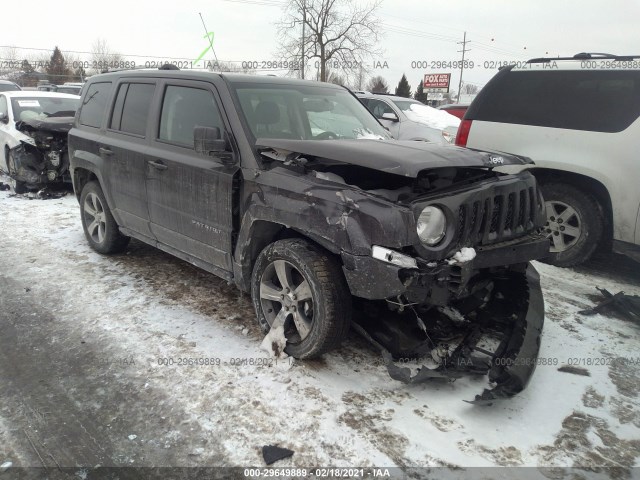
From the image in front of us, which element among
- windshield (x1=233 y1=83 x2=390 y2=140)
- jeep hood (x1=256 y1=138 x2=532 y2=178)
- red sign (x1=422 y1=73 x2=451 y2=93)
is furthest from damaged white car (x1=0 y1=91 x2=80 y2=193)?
red sign (x1=422 y1=73 x2=451 y2=93)

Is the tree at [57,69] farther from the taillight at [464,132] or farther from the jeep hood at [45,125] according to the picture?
the taillight at [464,132]

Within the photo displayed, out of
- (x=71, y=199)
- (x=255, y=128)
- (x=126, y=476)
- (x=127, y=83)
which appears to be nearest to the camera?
(x=126, y=476)

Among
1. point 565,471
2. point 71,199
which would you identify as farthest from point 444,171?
point 71,199

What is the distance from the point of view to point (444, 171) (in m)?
3.07

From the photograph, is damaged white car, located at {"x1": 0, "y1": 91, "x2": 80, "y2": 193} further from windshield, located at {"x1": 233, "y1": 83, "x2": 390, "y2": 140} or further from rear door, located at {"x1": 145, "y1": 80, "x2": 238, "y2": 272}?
windshield, located at {"x1": 233, "y1": 83, "x2": 390, "y2": 140}

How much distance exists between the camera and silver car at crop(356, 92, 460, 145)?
1074cm

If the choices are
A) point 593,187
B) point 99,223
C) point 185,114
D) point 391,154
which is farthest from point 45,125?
point 593,187

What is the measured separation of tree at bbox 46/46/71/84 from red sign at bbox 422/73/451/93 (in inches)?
1394

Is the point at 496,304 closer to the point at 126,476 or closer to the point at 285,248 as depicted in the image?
the point at 285,248

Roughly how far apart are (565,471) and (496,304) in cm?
142

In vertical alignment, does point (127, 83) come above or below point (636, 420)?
above

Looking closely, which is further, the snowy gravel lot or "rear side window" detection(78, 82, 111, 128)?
"rear side window" detection(78, 82, 111, 128)

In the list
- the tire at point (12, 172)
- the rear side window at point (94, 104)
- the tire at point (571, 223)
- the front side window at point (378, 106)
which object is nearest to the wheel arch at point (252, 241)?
the rear side window at point (94, 104)

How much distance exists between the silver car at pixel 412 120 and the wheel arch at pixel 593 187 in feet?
17.4
